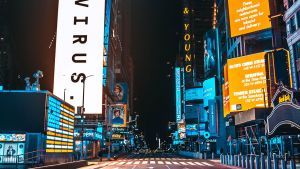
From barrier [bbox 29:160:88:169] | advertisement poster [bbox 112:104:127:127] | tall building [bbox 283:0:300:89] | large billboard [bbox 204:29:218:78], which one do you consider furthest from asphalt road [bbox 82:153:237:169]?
large billboard [bbox 204:29:218:78]

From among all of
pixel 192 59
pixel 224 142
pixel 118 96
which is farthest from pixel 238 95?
pixel 192 59

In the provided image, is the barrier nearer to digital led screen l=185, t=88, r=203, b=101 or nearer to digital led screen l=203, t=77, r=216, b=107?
digital led screen l=203, t=77, r=216, b=107

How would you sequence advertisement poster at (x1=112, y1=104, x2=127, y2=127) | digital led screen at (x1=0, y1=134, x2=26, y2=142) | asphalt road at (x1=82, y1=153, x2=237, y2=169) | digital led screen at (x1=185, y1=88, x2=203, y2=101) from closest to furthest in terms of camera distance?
1. digital led screen at (x1=0, y1=134, x2=26, y2=142)
2. asphalt road at (x1=82, y1=153, x2=237, y2=169)
3. advertisement poster at (x1=112, y1=104, x2=127, y2=127)
4. digital led screen at (x1=185, y1=88, x2=203, y2=101)

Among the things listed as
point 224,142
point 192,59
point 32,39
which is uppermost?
point 192,59

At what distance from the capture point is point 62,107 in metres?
30.7

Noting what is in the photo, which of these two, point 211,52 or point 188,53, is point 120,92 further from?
point 211,52

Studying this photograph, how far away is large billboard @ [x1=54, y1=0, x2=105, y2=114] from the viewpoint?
2736 centimetres

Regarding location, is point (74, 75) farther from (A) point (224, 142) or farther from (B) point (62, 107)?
(A) point (224, 142)

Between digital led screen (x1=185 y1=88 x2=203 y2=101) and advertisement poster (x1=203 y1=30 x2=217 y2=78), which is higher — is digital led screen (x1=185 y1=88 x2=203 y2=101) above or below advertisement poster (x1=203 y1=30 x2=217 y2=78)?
below

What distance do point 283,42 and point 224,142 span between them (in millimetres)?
47802

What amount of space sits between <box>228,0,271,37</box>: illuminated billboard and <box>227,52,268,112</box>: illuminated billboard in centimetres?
418

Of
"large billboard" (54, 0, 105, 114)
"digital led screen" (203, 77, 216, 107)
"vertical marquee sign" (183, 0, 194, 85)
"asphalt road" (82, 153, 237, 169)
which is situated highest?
Result: "vertical marquee sign" (183, 0, 194, 85)

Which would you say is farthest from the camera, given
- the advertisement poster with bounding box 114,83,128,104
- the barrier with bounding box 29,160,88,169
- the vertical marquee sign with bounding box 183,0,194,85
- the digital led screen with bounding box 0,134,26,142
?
the vertical marquee sign with bounding box 183,0,194,85

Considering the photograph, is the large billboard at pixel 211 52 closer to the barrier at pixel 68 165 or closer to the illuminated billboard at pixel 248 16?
the illuminated billboard at pixel 248 16
